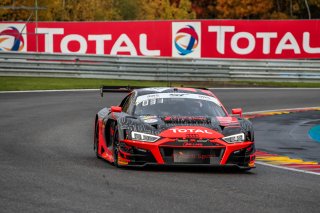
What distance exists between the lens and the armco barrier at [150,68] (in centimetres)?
3212

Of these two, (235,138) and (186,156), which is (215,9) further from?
(186,156)

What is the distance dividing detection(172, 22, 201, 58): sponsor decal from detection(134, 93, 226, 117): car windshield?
916 inches

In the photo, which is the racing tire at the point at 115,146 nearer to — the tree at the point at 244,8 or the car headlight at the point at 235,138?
the car headlight at the point at 235,138

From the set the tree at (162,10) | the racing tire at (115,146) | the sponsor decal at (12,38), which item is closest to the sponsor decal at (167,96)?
the racing tire at (115,146)

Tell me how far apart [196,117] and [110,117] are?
1.36 metres

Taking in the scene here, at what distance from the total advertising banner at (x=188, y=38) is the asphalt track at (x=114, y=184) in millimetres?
19789

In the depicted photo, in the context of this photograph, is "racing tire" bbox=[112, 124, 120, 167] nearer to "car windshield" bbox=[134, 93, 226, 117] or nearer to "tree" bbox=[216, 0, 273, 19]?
"car windshield" bbox=[134, 93, 226, 117]

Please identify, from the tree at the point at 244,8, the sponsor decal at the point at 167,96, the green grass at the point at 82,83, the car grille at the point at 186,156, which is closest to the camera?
the car grille at the point at 186,156

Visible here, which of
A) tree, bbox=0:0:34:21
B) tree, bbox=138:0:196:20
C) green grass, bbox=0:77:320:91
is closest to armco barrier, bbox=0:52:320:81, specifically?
green grass, bbox=0:77:320:91

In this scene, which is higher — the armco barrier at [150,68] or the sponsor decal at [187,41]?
the sponsor decal at [187,41]

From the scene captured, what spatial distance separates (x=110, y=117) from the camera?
13.1 m

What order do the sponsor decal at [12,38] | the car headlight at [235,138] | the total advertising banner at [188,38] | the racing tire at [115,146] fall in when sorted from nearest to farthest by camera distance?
the car headlight at [235,138] → the racing tire at [115,146] → the total advertising banner at [188,38] → the sponsor decal at [12,38]

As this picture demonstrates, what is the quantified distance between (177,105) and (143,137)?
1.47m

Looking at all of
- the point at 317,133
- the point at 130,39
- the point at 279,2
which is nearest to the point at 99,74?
the point at 130,39
